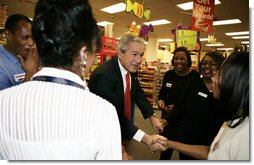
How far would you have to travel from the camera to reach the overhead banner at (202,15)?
188 inches

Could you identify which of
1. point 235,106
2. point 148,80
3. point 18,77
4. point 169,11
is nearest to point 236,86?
point 235,106

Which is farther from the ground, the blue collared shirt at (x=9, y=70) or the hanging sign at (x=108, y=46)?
the hanging sign at (x=108, y=46)

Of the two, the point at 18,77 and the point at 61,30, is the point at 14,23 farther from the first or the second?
the point at 61,30

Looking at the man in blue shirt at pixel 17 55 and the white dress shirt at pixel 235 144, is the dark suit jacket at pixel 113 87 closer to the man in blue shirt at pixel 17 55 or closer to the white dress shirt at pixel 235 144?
the man in blue shirt at pixel 17 55

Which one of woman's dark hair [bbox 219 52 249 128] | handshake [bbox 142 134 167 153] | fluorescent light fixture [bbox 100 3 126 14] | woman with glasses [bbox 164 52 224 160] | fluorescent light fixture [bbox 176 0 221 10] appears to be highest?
fluorescent light fixture [bbox 100 3 126 14]

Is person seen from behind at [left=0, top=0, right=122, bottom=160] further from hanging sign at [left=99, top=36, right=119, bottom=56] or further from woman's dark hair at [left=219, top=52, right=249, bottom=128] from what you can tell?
hanging sign at [left=99, top=36, right=119, bottom=56]

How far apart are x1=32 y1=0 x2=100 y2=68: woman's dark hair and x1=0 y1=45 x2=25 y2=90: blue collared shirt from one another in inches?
40.7

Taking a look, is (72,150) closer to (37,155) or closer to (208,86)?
(37,155)

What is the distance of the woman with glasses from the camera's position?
209cm

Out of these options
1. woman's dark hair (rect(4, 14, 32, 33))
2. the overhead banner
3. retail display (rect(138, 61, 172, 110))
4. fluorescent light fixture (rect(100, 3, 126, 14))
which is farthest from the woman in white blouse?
retail display (rect(138, 61, 172, 110))

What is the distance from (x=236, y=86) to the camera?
1176mm

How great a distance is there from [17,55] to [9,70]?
5.5 inches

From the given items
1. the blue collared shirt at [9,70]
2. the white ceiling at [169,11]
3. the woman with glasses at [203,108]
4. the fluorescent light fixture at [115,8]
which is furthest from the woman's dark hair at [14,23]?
the fluorescent light fixture at [115,8]

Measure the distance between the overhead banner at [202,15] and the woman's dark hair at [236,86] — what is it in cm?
386
